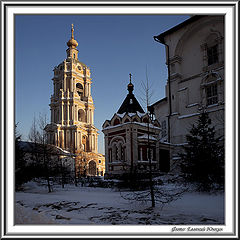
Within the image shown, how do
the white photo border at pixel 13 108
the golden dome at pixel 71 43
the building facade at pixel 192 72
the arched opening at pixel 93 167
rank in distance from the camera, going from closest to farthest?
the white photo border at pixel 13 108 → the building facade at pixel 192 72 → the arched opening at pixel 93 167 → the golden dome at pixel 71 43

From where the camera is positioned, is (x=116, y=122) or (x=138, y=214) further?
(x=116, y=122)

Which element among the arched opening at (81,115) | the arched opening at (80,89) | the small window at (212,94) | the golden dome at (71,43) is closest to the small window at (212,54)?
the small window at (212,94)

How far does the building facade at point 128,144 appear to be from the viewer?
19750mm

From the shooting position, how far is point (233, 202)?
19.5 feet

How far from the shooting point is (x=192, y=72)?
839 inches

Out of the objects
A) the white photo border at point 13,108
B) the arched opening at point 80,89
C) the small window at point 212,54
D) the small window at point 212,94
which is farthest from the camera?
the arched opening at point 80,89

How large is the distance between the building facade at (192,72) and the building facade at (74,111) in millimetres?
34401

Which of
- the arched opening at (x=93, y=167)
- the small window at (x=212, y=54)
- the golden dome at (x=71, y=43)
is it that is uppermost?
the golden dome at (x=71, y=43)

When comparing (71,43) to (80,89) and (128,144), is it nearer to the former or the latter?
(80,89)

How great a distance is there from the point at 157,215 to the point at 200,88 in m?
15.2

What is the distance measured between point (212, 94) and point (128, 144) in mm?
8148

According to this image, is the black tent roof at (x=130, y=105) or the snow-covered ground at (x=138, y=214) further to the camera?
the black tent roof at (x=130, y=105)

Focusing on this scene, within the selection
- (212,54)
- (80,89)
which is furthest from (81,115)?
(212,54)

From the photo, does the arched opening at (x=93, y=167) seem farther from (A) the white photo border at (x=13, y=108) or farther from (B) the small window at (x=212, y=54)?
(A) the white photo border at (x=13, y=108)
